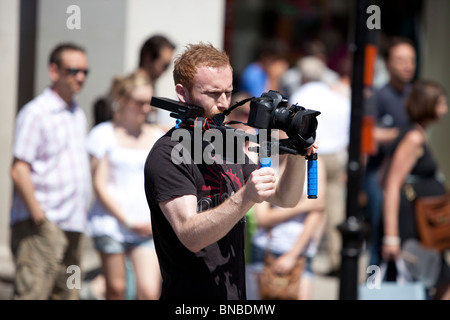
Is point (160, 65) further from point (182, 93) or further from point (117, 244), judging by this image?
point (182, 93)

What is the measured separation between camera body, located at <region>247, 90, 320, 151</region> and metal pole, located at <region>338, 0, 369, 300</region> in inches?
73.0

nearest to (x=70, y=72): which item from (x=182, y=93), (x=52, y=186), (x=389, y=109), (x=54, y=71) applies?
(x=54, y=71)

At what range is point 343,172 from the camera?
272 inches

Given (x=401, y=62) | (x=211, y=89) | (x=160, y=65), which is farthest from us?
(x=401, y=62)

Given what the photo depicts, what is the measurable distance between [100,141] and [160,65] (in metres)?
0.69

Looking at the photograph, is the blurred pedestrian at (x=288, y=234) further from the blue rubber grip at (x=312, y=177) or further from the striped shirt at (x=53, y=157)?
the blue rubber grip at (x=312, y=177)

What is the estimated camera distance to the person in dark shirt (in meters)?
2.40

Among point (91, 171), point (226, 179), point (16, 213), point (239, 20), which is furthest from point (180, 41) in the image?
point (239, 20)

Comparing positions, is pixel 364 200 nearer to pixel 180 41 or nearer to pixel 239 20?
pixel 180 41

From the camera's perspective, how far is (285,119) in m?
2.42

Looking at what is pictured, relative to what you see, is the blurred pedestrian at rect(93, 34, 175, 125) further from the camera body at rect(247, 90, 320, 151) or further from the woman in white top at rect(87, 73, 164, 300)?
the camera body at rect(247, 90, 320, 151)

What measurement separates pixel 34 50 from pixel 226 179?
349cm

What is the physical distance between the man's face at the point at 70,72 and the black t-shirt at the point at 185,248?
199 centimetres

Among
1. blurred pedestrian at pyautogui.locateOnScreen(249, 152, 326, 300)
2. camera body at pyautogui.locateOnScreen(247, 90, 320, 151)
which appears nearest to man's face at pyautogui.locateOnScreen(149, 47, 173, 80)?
blurred pedestrian at pyautogui.locateOnScreen(249, 152, 326, 300)
